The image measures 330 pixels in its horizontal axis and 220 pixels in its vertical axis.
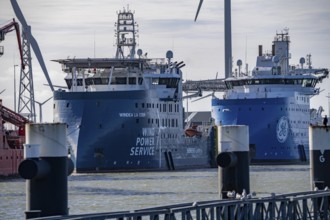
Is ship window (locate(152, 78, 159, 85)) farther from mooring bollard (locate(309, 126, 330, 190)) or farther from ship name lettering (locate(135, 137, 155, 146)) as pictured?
mooring bollard (locate(309, 126, 330, 190))

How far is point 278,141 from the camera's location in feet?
421

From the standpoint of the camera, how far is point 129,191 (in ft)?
219

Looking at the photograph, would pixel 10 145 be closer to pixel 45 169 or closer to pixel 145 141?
pixel 145 141

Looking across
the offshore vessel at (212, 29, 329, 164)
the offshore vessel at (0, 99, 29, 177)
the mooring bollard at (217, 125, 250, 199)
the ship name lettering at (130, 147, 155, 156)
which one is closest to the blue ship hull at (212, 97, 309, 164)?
the offshore vessel at (212, 29, 329, 164)

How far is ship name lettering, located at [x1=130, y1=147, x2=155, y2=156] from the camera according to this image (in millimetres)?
102750

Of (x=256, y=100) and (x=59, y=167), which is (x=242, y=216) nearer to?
(x=59, y=167)

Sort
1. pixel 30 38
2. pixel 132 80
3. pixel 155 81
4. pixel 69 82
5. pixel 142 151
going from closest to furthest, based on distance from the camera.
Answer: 1. pixel 142 151
2. pixel 132 80
3. pixel 69 82
4. pixel 155 81
5. pixel 30 38

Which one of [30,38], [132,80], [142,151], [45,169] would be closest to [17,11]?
[30,38]

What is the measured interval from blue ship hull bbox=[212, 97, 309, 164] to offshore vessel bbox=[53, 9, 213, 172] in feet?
33.8

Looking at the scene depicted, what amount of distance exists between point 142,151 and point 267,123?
1010 inches

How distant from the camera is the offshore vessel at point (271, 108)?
4975 inches

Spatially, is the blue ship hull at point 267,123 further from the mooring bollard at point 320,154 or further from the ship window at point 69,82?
the mooring bollard at point 320,154

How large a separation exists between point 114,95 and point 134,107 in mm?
2981

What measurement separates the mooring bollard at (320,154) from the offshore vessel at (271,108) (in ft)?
291
